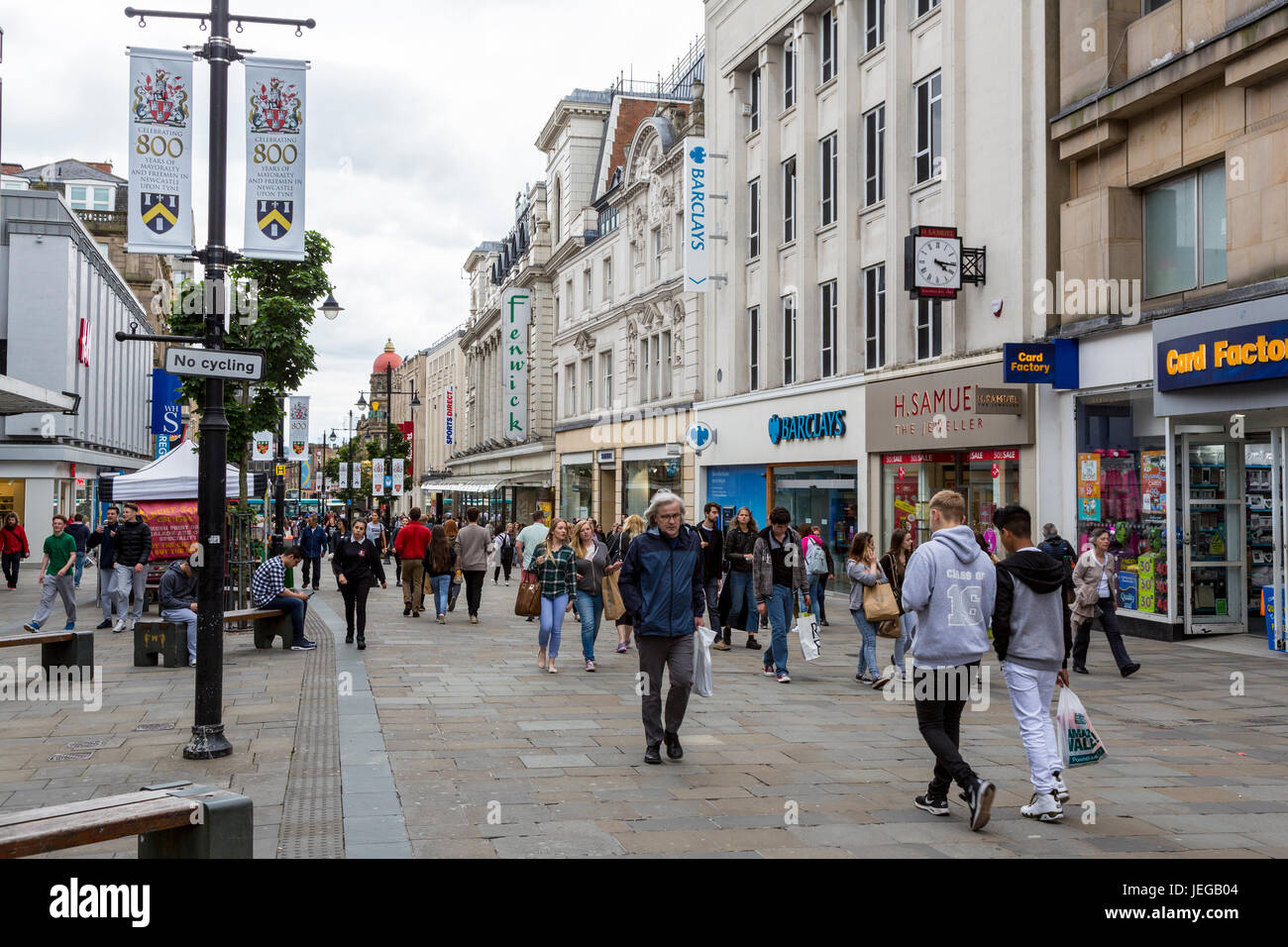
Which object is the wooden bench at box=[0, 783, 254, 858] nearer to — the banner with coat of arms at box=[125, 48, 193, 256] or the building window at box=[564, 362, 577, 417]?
the banner with coat of arms at box=[125, 48, 193, 256]

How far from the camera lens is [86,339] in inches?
1911

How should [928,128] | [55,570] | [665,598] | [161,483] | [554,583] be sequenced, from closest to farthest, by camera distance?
[665,598], [554,583], [55,570], [161,483], [928,128]

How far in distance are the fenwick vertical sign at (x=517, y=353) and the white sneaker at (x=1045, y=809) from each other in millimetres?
44725

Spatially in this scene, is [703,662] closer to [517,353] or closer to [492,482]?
[517,353]

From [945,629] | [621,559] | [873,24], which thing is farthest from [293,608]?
[873,24]

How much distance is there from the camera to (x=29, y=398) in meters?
23.1

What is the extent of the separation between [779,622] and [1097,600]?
350 cm

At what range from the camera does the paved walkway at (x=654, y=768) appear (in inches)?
237

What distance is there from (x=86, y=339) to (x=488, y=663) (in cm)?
Result: 4195

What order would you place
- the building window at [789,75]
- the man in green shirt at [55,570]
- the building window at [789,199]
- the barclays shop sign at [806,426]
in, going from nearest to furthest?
the man in green shirt at [55,570] → the barclays shop sign at [806,426] → the building window at [789,199] → the building window at [789,75]

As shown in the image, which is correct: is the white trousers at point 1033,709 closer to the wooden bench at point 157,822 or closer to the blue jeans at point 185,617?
the wooden bench at point 157,822

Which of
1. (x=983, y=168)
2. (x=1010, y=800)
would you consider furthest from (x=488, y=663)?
(x=983, y=168)

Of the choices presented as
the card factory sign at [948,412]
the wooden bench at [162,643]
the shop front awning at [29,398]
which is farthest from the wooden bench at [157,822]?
the shop front awning at [29,398]
